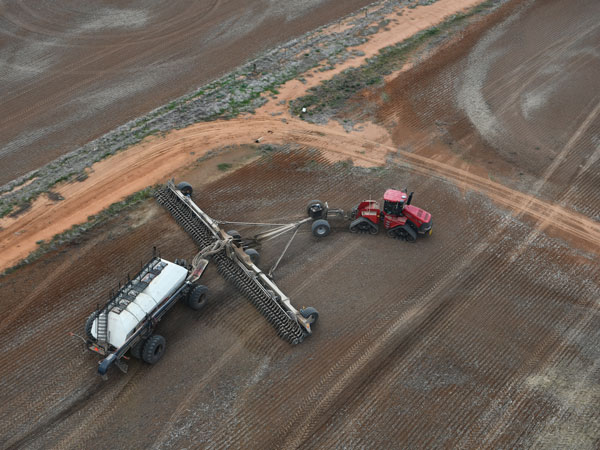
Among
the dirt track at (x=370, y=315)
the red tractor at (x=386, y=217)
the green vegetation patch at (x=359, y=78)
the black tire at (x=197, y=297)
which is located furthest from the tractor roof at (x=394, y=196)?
the green vegetation patch at (x=359, y=78)

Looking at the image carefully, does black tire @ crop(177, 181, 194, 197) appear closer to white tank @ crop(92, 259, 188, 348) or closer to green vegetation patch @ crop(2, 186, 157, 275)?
green vegetation patch @ crop(2, 186, 157, 275)

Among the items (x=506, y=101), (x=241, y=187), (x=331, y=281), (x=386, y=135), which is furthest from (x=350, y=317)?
(x=506, y=101)

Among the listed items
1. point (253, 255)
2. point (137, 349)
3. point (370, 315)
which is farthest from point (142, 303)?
point (370, 315)

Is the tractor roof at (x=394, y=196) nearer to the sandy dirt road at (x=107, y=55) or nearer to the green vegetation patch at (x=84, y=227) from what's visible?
the green vegetation patch at (x=84, y=227)

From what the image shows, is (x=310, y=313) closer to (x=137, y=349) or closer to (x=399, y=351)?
(x=399, y=351)

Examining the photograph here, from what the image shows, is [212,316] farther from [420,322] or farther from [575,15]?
[575,15]
